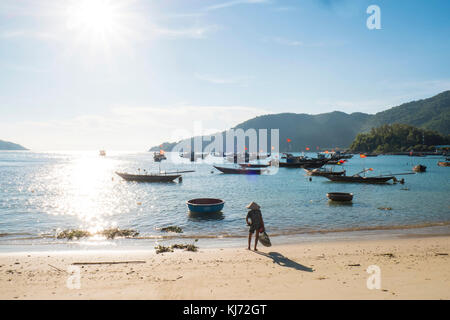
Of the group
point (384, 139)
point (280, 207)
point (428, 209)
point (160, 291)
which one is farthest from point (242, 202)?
point (384, 139)

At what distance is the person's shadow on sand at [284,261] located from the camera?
1004 centimetres

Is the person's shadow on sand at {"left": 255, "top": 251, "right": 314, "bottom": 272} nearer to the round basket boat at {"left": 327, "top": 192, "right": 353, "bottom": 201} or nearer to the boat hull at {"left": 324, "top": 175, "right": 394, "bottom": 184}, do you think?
the round basket boat at {"left": 327, "top": 192, "right": 353, "bottom": 201}

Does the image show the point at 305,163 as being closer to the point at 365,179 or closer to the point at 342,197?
the point at 365,179

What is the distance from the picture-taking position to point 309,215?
23.5m

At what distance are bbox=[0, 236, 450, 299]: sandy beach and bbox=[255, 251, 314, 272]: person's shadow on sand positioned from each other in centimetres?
3

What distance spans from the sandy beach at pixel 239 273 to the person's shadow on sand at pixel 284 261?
0.03 metres

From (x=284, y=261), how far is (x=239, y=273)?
2.49 meters

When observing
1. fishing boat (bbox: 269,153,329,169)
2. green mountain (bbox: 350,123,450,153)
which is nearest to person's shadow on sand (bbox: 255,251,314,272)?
fishing boat (bbox: 269,153,329,169)

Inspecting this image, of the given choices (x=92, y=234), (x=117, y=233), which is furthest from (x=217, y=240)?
(x=92, y=234)

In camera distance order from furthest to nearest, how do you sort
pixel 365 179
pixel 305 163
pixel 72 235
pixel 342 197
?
pixel 305 163 → pixel 365 179 → pixel 342 197 → pixel 72 235

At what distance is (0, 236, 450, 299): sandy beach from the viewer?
7.66m

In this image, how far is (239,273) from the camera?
9469mm

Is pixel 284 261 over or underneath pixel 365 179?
underneath
